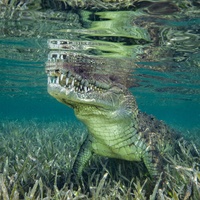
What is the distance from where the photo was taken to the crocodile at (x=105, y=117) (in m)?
4.41

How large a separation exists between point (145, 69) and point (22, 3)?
895cm

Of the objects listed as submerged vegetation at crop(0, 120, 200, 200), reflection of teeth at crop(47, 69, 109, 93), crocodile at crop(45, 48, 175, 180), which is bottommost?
submerged vegetation at crop(0, 120, 200, 200)

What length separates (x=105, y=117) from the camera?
491 cm

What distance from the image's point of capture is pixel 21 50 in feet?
40.4

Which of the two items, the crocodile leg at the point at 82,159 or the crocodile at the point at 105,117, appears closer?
the crocodile at the point at 105,117

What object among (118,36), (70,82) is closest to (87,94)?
(70,82)

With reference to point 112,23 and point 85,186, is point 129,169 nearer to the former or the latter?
point 85,186

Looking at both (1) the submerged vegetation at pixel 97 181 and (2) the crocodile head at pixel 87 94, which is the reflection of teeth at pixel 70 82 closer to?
(2) the crocodile head at pixel 87 94

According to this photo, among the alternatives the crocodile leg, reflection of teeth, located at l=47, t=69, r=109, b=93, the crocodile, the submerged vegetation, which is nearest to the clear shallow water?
the crocodile

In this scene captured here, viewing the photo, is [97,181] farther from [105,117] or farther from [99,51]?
[99,51]

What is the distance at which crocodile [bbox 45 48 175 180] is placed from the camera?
14.5 feet

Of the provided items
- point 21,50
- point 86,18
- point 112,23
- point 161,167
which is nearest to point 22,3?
point 86,18

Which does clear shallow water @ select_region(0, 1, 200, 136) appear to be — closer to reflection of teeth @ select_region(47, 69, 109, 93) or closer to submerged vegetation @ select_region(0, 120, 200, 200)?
reflection of teeth @ select_region(47, 69, 109, 93)

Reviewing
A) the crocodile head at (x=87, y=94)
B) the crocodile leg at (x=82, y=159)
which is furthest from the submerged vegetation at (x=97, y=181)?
the crocodile head at (x=87, y=94)
